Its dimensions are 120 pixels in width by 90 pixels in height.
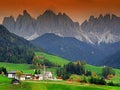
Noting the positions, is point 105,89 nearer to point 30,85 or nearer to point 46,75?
point 30,85

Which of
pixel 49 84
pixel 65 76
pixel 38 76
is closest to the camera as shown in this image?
pixel 49 84

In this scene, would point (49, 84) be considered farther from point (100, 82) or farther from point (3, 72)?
Result: point (3, 72)

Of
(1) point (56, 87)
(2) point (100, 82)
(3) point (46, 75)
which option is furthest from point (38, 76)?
(1) point (56, 87)

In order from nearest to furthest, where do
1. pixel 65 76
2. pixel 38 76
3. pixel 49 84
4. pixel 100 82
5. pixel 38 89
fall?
1. pixel 38 89
2. pixel 49 84
3. pixel 100 82
4. pixel 38 76
5. pixel 65 76

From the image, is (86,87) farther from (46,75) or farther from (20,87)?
(46,75)

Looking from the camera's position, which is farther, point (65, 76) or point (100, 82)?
point (65, 76)

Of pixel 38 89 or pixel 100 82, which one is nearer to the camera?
pixel 38 89

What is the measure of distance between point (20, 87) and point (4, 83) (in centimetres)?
1023

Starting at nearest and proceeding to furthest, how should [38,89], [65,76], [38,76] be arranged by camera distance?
[38,89]
[38,76]
[65,76]

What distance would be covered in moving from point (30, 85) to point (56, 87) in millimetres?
8050

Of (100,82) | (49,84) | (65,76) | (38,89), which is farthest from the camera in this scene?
(65,76)

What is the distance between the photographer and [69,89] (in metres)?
130

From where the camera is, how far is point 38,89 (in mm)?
126438

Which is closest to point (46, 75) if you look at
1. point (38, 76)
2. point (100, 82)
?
point (38, 76)
